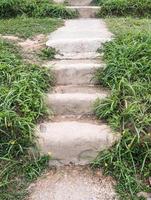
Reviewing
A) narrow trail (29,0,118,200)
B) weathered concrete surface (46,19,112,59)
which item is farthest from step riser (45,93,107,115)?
weathered concrete surface (46,19,112,59)

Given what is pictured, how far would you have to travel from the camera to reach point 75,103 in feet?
12.8

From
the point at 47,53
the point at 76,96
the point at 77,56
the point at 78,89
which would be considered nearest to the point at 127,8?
the point at 77,56

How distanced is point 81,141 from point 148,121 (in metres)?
0.60

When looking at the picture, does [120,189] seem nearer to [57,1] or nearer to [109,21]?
[109,21]

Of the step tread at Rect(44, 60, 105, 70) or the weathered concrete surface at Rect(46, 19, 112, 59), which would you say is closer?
the step tread at Rect(44, 60, 105, 70)

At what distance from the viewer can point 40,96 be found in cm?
382

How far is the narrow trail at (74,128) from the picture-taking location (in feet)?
10.4

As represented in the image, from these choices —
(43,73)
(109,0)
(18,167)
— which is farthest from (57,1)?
(18,167)

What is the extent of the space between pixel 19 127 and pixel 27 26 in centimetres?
286

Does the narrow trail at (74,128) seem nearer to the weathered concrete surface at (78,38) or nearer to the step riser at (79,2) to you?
the weathered concrete surface at (78,38)

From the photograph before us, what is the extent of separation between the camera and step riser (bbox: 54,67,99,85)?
4.32 m

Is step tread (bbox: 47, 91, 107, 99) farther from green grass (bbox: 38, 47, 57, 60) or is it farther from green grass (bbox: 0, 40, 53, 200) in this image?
green grass (bbox: 38, 47, 57, 60)

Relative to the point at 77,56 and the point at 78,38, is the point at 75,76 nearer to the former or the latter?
the point at 77,56

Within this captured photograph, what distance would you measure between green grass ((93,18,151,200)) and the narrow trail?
10 cm
